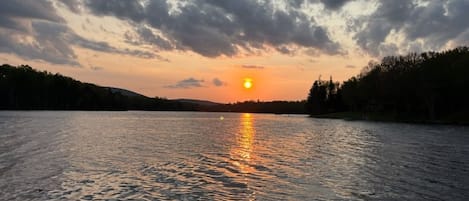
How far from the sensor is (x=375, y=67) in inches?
5896

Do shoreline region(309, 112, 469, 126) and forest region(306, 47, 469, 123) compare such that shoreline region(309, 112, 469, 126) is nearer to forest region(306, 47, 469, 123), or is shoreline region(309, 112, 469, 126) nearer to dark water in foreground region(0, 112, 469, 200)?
forest region(306, 47, 469, 123)

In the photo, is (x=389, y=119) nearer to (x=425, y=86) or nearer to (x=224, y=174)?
(x=425, y=86)

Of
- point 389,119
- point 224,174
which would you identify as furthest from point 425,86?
point 224,174

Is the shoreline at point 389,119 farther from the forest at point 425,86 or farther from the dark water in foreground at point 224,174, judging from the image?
the dark water in foreground at point 224,174

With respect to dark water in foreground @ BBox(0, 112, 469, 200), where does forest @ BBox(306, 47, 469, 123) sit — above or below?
above

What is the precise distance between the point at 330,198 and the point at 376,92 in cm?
13099

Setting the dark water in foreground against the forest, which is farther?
the forest

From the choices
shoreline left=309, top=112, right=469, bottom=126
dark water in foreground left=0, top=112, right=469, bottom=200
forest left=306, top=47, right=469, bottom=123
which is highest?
forest left=306, top=47, right=469, bottom=123

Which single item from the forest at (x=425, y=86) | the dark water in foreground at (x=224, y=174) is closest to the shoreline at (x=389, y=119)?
the forest at (x=425, y=86)

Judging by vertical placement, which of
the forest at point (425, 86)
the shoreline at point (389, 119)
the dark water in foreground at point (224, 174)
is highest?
the forest at point (425, 86)

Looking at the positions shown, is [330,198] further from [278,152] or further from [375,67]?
[375,67]

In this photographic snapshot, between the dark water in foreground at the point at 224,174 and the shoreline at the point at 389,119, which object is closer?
the dark water in foreground at the point at 224,174

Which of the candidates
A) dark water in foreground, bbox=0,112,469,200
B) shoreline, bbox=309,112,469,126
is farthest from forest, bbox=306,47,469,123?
dark water in foreground, bbox=0,112,469,200

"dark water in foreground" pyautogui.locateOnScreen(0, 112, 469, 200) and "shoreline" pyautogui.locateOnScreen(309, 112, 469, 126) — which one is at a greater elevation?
"shoreline" pyautogui.locateOnScreen(309, 112, 469, 126)
